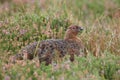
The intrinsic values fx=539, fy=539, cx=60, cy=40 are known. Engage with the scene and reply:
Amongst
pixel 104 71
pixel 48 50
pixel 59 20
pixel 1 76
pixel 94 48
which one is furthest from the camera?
pixel 59 20

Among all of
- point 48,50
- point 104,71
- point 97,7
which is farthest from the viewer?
point 97,7

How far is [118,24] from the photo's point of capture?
8.95m

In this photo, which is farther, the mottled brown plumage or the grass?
the mottled brown plumage

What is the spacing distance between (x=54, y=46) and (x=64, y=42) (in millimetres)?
299

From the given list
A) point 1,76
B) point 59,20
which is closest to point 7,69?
point 1,76

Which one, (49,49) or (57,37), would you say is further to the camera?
(57,37)

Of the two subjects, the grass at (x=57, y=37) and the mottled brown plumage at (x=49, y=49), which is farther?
the mottled brown plumage at (x=49, y=49)

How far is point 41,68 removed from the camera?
6.46 meters

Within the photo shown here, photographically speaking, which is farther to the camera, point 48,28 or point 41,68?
point 48,28

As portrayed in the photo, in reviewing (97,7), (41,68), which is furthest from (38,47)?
(97,7)

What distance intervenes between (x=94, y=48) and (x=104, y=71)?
3.92 ft

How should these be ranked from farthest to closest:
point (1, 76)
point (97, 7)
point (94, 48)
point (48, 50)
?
point (97, 7), point (94, 48), point (48, 50), point (1, 76)

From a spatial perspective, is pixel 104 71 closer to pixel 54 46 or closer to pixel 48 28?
pixel 54 46

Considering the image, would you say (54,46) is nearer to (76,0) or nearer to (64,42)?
(64,42)
